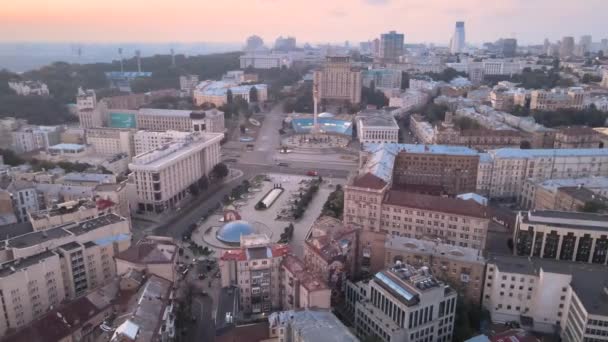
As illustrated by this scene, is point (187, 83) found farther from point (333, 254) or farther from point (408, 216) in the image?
point (333, 254)

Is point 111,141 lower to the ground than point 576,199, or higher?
higher

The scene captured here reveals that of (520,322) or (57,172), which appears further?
(57,172)

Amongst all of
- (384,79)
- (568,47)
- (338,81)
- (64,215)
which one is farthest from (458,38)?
(64,215)

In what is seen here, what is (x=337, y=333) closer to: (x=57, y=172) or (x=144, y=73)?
(x=57, y=172)

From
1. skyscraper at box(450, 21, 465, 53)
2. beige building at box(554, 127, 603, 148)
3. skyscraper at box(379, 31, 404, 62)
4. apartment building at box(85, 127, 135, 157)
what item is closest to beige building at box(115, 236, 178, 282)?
apartment building at box(85, 127, 135, 157)

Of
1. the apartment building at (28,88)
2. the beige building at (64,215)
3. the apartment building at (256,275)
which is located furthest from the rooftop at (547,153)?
the apartment building at (28,88)

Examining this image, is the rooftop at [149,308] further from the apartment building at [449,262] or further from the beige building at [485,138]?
the beige building at [485,138]

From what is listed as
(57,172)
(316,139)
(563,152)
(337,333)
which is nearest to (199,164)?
(57,172)
